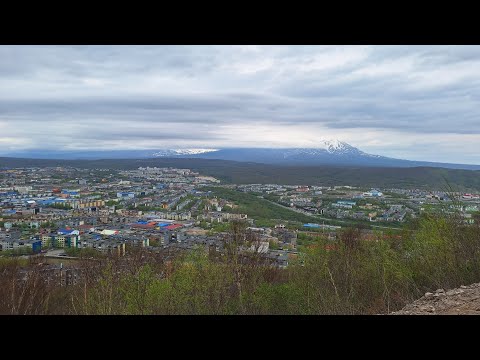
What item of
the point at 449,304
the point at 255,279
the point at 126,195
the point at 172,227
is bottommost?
the point at 255,279

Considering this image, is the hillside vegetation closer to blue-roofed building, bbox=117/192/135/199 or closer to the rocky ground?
the rocky ground

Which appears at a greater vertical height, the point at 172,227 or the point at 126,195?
the point at 126,195

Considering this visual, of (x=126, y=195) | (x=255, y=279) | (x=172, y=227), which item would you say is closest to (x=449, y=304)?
(x=255, y=279)

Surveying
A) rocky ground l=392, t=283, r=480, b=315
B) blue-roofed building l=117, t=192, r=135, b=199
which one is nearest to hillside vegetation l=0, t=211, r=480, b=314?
rocky ground l=392, t=283, r=480, b=315

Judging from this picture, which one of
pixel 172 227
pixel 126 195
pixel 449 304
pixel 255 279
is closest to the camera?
pixel 449 304

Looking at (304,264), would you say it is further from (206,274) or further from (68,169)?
(68,169)

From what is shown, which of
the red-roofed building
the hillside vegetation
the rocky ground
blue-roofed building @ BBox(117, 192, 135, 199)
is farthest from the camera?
blue-roofed building @ BBox(117, 192, 135, 199)

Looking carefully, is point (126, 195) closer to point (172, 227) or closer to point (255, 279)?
point (172, 227)

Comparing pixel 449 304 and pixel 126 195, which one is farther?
pixel 126 195

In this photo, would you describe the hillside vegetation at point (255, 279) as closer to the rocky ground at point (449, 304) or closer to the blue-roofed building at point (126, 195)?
the rocky ground at point (449, 304)
